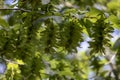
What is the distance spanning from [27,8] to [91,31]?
355 millimetres

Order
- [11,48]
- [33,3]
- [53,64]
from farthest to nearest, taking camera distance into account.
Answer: [53,64], [11,48], [33,3]

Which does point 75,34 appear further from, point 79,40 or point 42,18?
point 42,18

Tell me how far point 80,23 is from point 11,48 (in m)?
0.41

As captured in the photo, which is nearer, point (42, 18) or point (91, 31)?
point (42, 18)

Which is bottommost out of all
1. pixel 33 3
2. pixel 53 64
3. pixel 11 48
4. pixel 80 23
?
pixel 53 64

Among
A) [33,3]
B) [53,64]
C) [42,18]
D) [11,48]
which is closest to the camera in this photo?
[42,18]

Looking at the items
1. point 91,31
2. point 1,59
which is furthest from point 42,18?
point 1,59

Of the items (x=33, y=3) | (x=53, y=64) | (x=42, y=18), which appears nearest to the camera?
(x=42, y=18)

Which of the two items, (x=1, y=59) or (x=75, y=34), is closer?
(x=75, y=34)

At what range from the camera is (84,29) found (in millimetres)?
1843

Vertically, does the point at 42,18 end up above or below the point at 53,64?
above

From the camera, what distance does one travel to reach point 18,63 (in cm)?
Answer: 185

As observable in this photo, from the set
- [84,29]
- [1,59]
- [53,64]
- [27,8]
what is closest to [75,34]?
[84,29]

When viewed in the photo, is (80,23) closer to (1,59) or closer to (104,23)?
(104,23)
